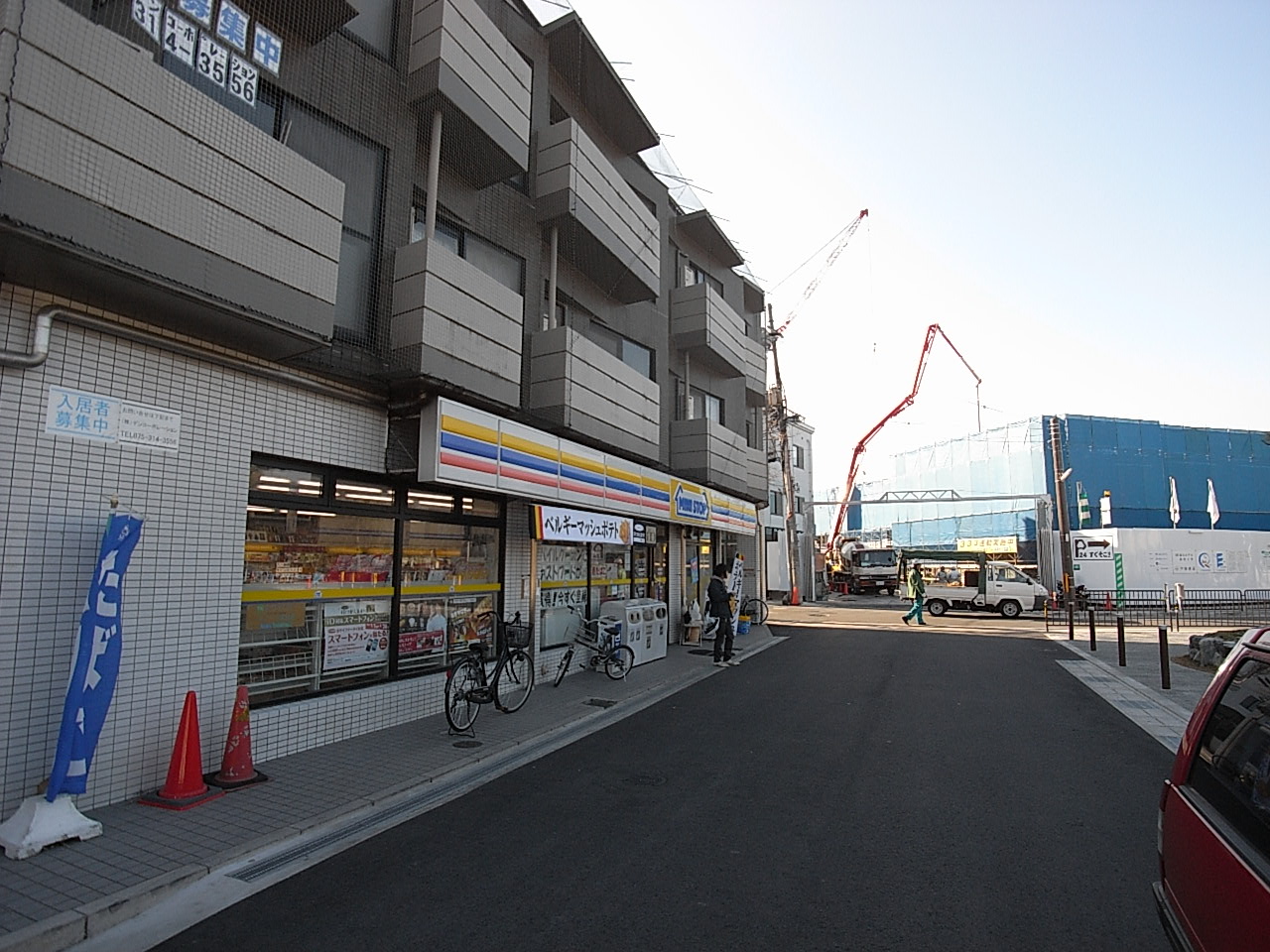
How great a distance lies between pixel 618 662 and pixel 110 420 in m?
8.12

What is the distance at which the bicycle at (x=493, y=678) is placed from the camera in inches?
308

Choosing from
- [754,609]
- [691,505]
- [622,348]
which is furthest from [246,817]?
[754,609]

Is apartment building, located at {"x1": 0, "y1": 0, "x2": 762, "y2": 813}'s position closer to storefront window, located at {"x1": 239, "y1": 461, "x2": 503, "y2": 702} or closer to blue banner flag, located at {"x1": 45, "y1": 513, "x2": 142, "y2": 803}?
storefront window, located at {"x1": 239, "y1": 461, "x2": 503, "y2": 702}

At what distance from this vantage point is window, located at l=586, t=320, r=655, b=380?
46.9 ft

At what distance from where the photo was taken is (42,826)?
4594mm

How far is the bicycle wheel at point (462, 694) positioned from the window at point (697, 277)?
12.8m

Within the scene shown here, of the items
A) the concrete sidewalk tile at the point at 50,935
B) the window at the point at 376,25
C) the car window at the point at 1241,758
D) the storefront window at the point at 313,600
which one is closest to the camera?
the car window at the point at 1241,758

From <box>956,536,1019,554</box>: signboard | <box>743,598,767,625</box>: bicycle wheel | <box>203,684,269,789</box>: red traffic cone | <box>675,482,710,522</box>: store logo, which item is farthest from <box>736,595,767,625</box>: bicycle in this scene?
<box>956,536,1019,554</box>: signboard

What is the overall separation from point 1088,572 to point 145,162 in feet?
117

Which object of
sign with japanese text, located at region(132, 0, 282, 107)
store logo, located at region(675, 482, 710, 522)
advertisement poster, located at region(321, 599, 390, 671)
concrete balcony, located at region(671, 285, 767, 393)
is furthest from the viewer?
concrete balcony, located at region(671, 285, 767, 393)

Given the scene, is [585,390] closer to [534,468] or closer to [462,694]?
[534,468]

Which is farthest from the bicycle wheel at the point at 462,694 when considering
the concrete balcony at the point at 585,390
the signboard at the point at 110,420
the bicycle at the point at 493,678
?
the concrete balcony at the point at 585,390

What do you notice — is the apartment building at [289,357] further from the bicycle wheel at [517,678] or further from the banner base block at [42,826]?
the bicycle wheel at [517,678]

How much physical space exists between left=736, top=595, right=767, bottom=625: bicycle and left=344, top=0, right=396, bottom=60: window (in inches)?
653
